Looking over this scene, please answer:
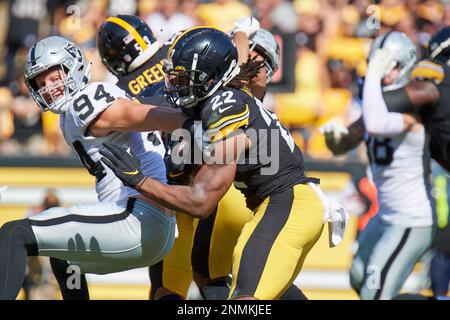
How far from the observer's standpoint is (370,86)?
6.55 meters

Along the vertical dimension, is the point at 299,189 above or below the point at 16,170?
above

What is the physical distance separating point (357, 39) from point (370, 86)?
3162 millimetres

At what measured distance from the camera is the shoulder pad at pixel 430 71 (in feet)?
20.6

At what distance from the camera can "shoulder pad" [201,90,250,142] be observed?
4.68 m

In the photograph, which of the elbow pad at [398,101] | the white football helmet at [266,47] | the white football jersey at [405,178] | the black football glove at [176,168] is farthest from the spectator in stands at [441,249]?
the black football glove at [176,168]

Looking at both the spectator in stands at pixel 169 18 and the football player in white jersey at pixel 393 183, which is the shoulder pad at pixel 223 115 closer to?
the football player in white jersey at pixel 393 183

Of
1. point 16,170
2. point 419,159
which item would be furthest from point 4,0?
point 419,159

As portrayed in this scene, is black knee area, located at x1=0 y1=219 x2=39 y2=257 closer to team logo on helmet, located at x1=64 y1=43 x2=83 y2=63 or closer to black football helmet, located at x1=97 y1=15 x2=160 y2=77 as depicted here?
team logo on helmet, located at x1=64 y1=43 x2=83 y2=63

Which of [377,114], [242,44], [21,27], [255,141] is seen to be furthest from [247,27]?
[21,27]

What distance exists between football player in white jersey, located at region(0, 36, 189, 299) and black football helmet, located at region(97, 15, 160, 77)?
2.71 feet

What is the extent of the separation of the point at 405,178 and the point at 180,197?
2.58 metres

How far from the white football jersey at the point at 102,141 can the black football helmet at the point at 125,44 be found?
88 centimetres

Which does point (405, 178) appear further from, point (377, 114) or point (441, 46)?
point (441, 46)
